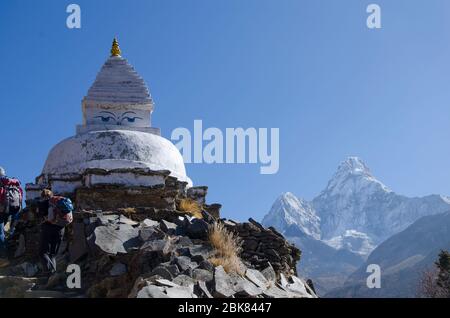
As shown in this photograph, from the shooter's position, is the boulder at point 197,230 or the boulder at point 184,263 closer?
the boulder at point 184,263

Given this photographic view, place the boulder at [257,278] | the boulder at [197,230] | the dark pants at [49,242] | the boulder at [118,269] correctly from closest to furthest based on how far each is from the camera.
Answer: the boulder at [257,278], the boulder at [118,269], the dark pants at [49,242], the boulder at [197,230]

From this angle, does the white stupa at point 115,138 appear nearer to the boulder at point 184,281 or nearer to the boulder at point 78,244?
the boulder at point 78,244

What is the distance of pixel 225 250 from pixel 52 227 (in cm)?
307

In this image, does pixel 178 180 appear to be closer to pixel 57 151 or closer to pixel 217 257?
pixel 57 151

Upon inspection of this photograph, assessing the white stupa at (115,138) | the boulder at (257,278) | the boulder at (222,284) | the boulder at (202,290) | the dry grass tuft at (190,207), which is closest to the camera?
the boulder at (202,290)

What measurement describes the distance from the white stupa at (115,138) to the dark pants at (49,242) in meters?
4.87

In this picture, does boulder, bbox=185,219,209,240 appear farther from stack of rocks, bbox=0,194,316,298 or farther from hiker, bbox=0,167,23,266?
hiker, bbox=0,167,23,266

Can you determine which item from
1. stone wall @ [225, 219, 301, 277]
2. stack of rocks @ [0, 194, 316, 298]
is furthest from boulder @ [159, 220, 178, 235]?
stone wall @ [225, 219, 301, 277]

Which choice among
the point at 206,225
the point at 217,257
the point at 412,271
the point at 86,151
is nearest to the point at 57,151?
the point at 86,151

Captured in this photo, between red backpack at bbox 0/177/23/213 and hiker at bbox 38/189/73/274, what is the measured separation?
1307 mm

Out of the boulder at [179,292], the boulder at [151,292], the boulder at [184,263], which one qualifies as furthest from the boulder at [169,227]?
the boulder at [151,292]

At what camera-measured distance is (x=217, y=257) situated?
42.1ft

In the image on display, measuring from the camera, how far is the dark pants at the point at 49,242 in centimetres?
1338

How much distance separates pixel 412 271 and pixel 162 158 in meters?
138
